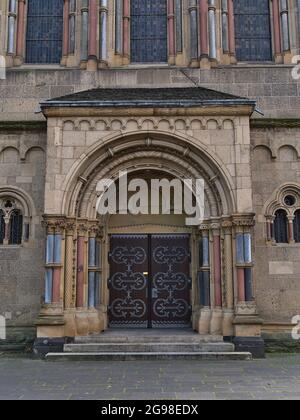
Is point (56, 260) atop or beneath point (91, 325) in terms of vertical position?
atop

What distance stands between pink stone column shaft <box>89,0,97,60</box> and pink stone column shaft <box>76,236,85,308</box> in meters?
5.33

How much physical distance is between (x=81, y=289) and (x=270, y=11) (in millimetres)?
9617

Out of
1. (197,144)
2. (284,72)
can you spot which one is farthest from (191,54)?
(197,144)

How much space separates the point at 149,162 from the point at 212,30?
4.41 m

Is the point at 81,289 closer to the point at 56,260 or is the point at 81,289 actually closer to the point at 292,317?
the point at 56,260

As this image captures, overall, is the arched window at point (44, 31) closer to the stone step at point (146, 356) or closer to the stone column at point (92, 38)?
the stone column at point (92, 38)

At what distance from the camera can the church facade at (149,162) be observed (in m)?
11.2

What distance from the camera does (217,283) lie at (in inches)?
444

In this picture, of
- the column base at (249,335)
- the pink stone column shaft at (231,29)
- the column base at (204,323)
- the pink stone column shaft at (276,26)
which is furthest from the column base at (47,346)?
the pink stone column shaft at (276,26)

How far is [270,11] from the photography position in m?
14.1

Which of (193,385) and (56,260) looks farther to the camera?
(56,260)

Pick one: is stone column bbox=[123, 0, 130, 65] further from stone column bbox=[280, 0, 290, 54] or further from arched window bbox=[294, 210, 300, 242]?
arched window bbox=[294, 210, 300, 242]

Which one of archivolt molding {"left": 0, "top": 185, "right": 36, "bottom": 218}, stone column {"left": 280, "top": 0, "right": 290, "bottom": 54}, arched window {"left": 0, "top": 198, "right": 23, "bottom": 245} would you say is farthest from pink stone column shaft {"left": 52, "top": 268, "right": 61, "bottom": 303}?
stone column {"left": 280, "top": 0, "right": 290, "bottom": 54}

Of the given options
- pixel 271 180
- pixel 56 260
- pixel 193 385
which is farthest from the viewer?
pixel 271 180
